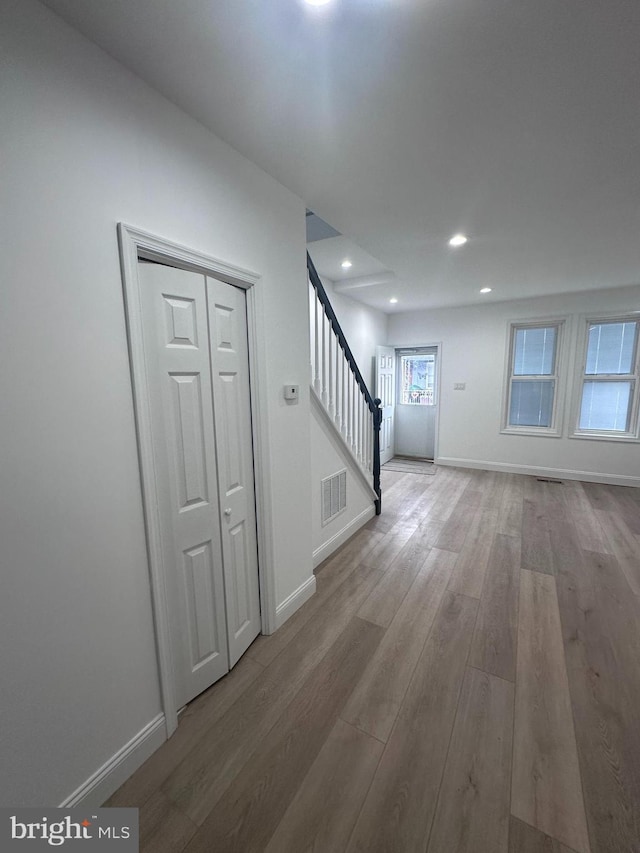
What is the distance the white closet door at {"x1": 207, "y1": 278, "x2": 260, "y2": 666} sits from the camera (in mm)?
1602

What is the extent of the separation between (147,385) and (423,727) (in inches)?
73.7

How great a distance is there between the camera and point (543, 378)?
504cm

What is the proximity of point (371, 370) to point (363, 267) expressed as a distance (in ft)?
6.70

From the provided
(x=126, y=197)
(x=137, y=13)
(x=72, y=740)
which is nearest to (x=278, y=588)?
(x=72, y=740)

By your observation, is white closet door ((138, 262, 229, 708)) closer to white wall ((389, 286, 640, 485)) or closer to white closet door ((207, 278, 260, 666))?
white closet door ((207, 278, 260, 666))

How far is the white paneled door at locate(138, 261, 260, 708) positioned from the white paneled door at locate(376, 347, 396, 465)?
4000 mm

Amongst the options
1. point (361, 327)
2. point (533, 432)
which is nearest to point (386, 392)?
point (361, 327)

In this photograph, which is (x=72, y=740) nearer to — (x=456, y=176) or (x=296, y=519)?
(x=296, y=519)

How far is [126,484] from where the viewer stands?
126 centimetres

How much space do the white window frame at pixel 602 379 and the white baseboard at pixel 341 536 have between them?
3443 millimetres

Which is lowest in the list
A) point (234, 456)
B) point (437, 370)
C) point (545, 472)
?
point (545, 472)

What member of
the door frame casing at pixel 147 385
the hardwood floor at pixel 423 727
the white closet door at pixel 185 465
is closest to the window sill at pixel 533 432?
the hardwood floor at pixel 423 727

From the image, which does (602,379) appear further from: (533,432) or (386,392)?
(386,392)

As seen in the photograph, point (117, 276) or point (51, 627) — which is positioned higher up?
point (117, 276)
